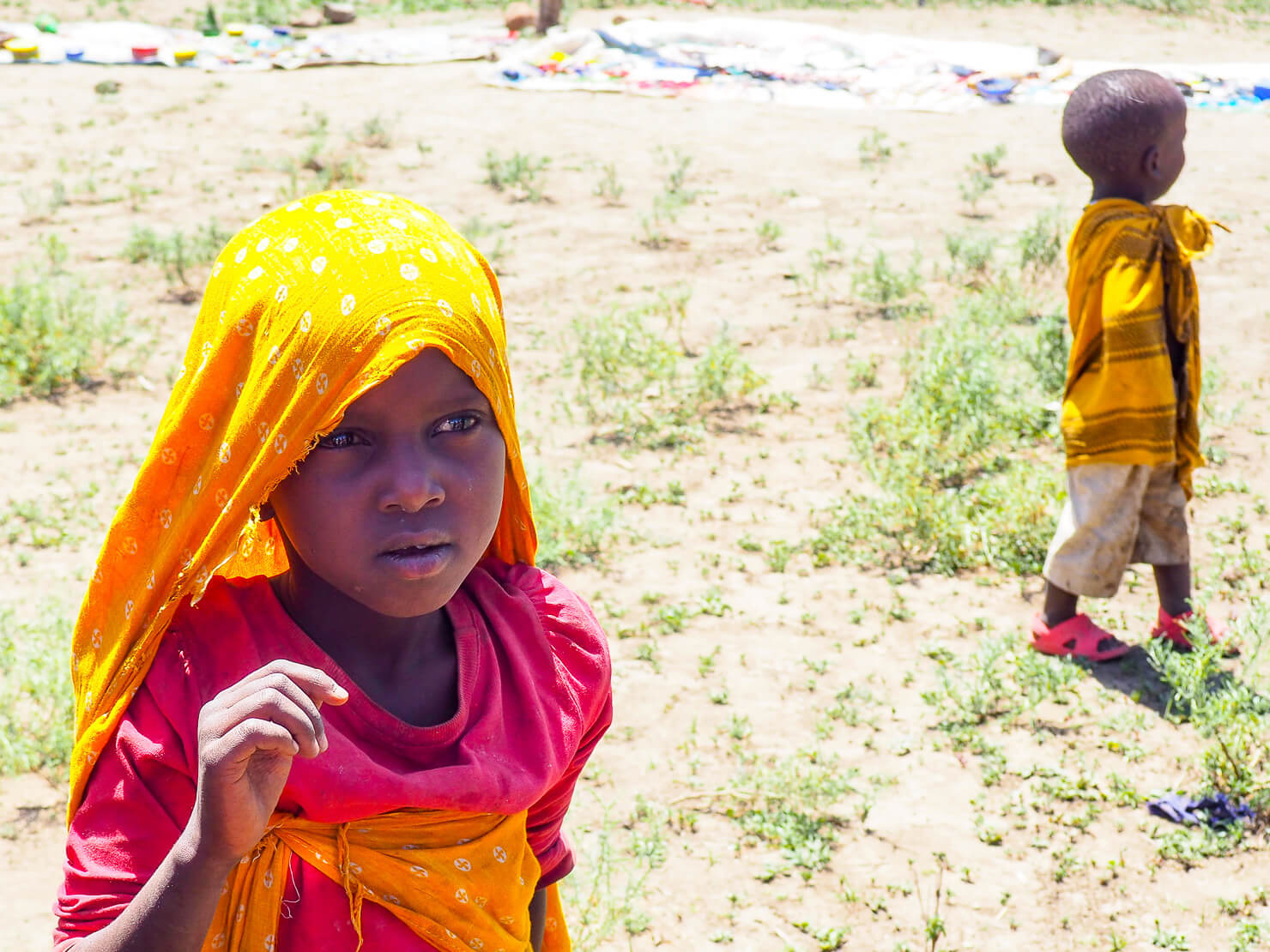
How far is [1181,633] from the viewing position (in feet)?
12.6

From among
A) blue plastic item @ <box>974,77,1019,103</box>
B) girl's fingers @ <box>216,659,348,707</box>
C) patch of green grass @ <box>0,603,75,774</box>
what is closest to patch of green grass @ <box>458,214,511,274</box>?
patch of green grass @ <box>0,603,75,774</box>

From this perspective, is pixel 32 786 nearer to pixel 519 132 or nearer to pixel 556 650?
pixel 556 650

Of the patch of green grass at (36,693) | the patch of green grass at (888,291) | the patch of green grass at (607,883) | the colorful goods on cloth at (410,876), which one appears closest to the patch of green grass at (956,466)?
the patch of green grass at (888,291)

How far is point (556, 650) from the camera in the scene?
156 cm

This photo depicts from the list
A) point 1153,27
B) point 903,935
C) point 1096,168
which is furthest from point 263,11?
point 903,935

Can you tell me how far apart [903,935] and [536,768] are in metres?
1.75

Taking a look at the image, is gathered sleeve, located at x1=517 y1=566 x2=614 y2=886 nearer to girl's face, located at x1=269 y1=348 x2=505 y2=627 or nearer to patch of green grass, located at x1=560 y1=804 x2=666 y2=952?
girl's face, located at x1=269 y1=348 x2=505 y2=627

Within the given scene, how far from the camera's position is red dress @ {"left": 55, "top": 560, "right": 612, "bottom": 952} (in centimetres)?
123

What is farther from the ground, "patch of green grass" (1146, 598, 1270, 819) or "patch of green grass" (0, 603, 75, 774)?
"patch of green grass" (1146, 598, 1270, 819)

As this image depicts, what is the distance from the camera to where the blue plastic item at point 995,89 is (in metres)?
10.6

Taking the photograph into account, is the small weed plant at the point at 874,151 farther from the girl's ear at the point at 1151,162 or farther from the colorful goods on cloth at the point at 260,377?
the colorful goods on cloth at the point at 260,377

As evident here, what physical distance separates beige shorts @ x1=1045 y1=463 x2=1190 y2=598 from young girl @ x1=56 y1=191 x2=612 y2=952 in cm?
267

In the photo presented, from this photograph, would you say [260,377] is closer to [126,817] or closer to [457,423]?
[457,423]

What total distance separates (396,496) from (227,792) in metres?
0.33
